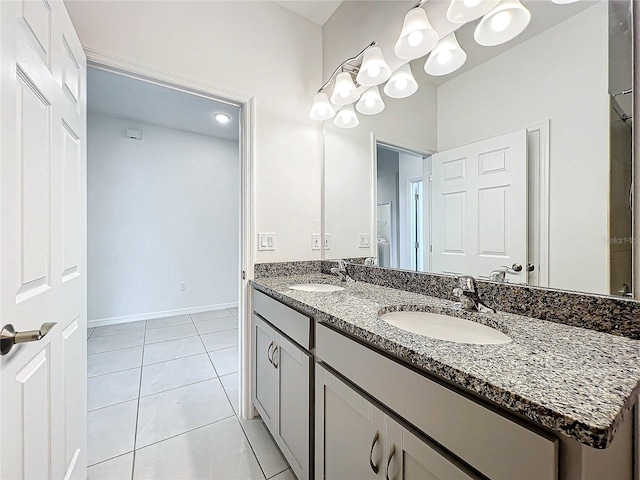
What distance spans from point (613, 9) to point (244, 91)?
165 centimetres

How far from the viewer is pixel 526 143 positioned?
1011mm

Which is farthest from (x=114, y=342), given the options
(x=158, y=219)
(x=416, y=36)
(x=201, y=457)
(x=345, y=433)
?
(x=416, y=36)

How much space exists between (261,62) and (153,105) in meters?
1.96

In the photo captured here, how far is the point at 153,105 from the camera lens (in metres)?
3.10

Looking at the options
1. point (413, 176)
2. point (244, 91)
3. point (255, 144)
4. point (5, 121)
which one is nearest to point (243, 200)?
point (255, 144)

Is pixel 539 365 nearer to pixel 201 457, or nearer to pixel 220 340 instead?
pixel 201 457

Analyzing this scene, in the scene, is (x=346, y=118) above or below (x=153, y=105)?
below

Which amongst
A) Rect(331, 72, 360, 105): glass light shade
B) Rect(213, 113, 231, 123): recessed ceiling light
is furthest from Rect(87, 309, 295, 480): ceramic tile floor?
Rect(213, 113, 231, 123): recessed ceiling light

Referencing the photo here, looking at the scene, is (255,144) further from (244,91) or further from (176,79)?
(176,79)

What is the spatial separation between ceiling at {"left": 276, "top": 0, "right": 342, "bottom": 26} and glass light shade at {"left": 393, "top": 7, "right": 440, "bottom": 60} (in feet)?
2.79

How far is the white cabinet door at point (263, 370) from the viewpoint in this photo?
1436 millimetres

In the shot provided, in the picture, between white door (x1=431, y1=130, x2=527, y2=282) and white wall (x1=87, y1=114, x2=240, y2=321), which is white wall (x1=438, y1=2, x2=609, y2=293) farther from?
white wall (x1=87, y1=114, x2=240, y2=321)

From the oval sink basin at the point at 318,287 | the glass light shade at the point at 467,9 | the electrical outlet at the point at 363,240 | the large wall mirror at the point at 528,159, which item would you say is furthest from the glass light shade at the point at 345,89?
the oval sink basin at the point at 318,287

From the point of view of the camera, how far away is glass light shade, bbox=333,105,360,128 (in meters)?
1.87
